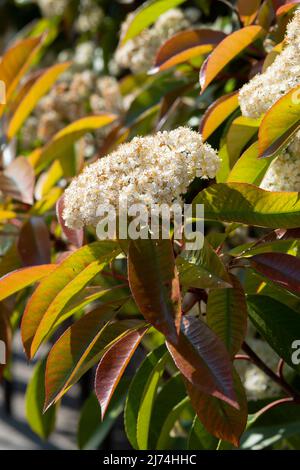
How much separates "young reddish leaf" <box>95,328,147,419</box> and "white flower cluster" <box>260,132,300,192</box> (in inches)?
11.6

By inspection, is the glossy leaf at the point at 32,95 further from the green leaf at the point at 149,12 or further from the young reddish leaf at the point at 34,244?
the young reddish leaf at the point at 34,244

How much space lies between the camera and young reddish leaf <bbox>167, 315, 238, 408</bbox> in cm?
93

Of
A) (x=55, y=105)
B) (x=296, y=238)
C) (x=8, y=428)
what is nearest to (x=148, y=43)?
(x=55, y=105)

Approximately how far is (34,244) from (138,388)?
1.25 ft

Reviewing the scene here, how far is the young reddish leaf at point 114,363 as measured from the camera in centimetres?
110

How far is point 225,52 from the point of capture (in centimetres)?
136

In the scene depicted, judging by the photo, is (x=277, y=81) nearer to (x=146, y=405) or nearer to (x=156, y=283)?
(x=156, y=283)

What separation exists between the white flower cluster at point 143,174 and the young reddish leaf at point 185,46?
0.49m

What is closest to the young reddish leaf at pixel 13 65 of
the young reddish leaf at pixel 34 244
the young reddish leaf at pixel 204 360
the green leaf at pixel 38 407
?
the young reddish leaf at pixel 34 244

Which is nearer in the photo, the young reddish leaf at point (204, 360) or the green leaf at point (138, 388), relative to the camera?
the young reddish leaf at point (204, 360)

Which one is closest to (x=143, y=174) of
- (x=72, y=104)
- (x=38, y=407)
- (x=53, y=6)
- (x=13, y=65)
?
(x=13, y=65)

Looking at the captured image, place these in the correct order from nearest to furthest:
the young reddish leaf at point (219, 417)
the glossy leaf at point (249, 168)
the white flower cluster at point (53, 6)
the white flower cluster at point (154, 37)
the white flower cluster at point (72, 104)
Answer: the young reddish leaf at point (219, 417)
the glossy leaf at point (249, 168)
the white flower cluster at point (154, 37)
the white flower cluster at point (72, 104)
the white flower cluster at point (53, 6)

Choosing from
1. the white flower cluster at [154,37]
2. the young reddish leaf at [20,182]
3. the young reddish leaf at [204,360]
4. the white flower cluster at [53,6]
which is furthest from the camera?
the white flower cluster at [53,6]

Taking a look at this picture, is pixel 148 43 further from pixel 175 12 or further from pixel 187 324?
pixel 187 324
